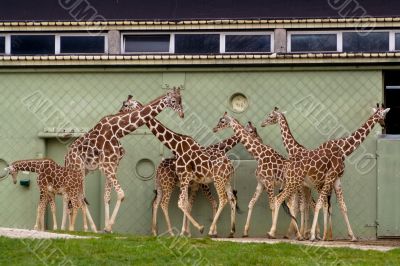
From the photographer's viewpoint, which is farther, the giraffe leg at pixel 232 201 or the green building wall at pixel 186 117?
the green building wall at pixel 186 117

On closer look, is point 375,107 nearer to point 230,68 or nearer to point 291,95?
point 291,95

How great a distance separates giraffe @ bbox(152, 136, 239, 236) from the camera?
26.8 meters

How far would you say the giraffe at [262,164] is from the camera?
26.3m

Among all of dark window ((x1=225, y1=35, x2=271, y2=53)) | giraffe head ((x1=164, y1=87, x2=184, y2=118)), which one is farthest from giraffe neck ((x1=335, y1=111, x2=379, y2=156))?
giraffe head ((x1=164, y1=87, x2=184, y2=118))

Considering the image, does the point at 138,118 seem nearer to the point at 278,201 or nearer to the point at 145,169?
the point at 145,169

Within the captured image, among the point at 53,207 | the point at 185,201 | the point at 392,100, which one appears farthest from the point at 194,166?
the point at 392,100

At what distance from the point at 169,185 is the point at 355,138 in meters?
4.93

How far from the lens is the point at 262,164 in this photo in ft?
86.4

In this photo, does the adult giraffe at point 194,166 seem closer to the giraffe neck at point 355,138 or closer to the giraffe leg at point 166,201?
the giraffe leg at point 166,201

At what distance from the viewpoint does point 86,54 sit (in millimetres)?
28719

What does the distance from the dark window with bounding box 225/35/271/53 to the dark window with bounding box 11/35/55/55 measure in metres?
4.96

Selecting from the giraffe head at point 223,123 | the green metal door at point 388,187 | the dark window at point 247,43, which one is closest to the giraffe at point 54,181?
the giraffe head at point 223,123

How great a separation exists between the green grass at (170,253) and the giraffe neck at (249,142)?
432 centimetres

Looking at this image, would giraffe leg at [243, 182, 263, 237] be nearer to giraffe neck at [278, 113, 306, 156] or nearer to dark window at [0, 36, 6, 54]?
giraffe neck at [278, 113, 306, 156]
